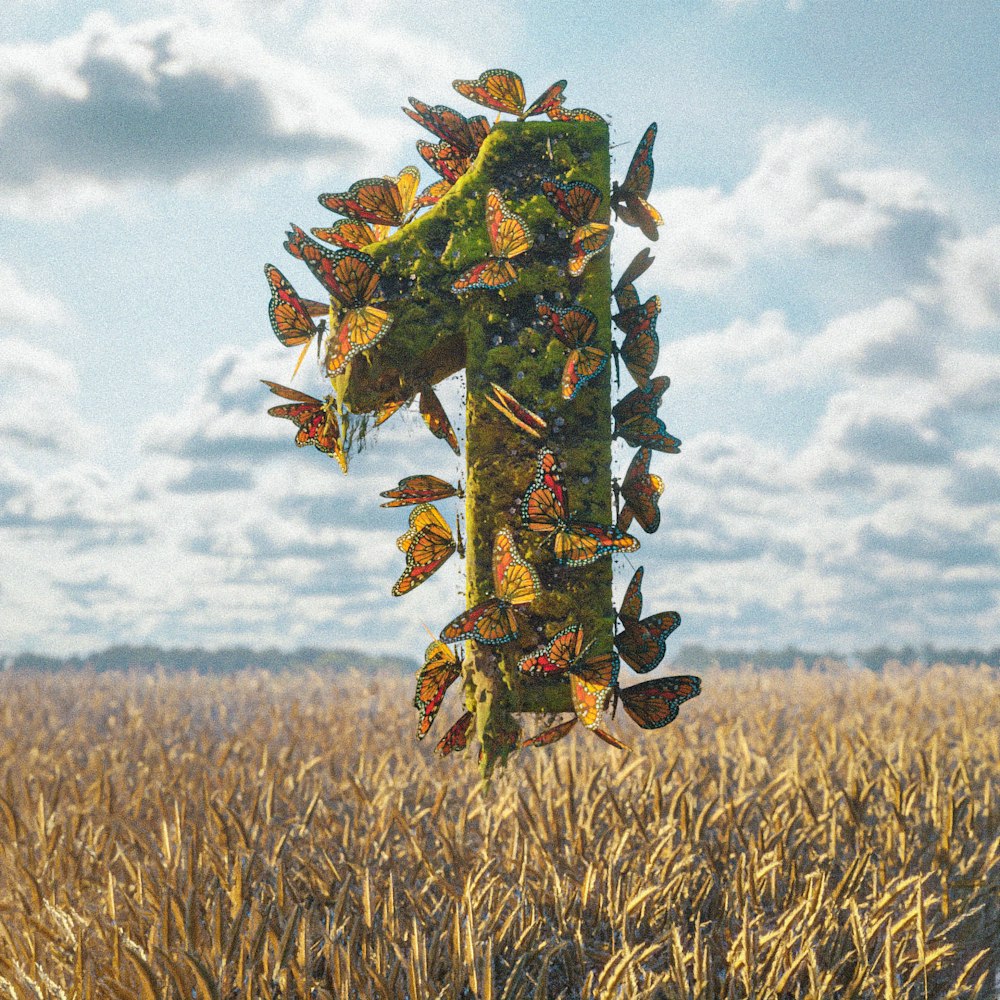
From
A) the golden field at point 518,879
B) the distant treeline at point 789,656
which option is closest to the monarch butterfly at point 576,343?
the golden field at point 518,879

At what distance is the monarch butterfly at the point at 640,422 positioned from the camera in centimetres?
322

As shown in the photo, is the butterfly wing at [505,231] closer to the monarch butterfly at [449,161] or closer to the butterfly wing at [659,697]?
the monarch butterfly at [449,161]

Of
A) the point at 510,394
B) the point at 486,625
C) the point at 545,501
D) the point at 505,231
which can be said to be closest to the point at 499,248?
the point at 505,231

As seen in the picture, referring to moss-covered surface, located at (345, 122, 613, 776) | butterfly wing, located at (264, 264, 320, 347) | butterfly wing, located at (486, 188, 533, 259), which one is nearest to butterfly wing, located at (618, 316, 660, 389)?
moss-covered surface, located at (345, 122, 613, 776)

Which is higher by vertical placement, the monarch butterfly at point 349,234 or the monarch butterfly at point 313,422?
the monarch butterfly at point 349,234

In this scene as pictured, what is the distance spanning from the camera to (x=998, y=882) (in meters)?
3.60

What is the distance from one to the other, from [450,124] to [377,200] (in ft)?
1.16

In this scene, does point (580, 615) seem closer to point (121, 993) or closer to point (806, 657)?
point (121, 993)

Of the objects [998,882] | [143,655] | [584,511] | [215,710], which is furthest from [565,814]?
[143,655]

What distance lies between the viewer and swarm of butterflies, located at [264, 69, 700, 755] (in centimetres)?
292

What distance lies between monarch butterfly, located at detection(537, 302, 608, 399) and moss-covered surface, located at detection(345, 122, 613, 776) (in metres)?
0.07

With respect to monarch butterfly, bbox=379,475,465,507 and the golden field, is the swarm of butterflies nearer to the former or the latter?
monarch butterfly, bbox=379,475,465,507

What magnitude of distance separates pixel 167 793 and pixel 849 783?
311cm

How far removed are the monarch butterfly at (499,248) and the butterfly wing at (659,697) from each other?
1.33m
